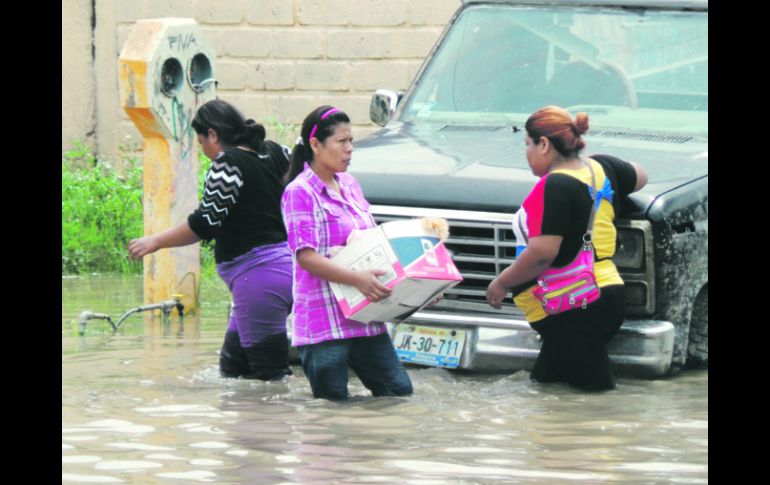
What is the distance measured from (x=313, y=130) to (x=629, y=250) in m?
1.64

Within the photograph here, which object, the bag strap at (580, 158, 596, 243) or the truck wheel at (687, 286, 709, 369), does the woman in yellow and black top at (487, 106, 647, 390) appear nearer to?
the bag strap at (580, 158, 596, 243)

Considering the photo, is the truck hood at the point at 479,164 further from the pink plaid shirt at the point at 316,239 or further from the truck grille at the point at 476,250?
the pink plaid shirt at the point at 316,239

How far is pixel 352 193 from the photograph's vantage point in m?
6.80

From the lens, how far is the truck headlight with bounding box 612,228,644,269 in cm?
707

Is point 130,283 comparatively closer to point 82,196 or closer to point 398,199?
point 82,196

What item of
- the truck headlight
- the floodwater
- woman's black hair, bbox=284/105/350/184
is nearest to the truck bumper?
the floodwater

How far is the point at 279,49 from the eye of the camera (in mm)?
13570

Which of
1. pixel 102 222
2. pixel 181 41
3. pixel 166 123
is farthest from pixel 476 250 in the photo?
pixel 102 222

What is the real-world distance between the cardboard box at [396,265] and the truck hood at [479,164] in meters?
0.79

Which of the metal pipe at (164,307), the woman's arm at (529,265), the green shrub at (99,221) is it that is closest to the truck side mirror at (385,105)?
the metal pipe at (164,307)

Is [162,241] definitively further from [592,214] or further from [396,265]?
[592,214]

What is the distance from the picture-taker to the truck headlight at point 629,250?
23.2ft
